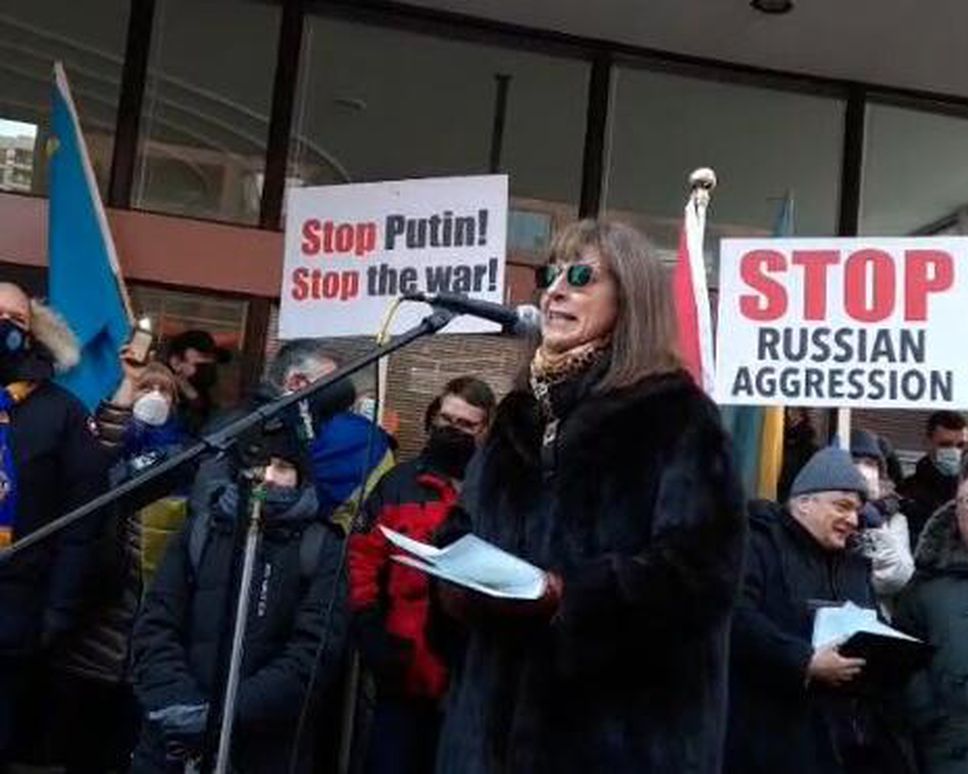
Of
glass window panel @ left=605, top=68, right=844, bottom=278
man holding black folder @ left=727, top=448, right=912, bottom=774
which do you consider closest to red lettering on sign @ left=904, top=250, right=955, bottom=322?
man holding black folder @ left=727, top=448, right=912, bottom=774

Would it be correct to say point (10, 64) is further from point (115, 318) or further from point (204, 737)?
point (204, 737)

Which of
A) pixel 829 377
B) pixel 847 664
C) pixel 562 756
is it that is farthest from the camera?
pixel 829 377

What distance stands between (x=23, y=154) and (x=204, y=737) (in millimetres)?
3961

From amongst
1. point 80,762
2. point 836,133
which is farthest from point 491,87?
point 80,762

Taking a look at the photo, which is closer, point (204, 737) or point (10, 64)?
point (204, 737)

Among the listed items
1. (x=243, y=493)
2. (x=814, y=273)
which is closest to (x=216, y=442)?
(x=243, y=493)

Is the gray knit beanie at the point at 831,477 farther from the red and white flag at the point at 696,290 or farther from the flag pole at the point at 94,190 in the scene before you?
the flag pole at the point at 94,190

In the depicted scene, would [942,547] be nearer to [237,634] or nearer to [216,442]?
[237,634]

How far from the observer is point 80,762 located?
4.76 metres

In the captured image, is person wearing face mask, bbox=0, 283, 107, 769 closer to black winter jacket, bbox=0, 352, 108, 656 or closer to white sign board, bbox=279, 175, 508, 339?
black winter jacket, bbox=0, 352, 108, 656

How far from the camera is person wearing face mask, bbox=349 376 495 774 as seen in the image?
13.2 ft

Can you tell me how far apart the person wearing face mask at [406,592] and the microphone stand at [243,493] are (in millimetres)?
454

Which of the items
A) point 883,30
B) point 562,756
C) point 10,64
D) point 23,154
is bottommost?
point 562,756

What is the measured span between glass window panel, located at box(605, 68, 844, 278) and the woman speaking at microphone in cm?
480
